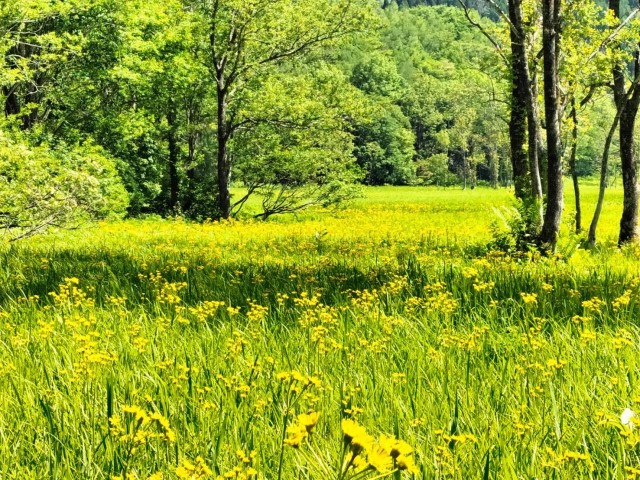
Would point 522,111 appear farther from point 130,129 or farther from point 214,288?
point 130,129

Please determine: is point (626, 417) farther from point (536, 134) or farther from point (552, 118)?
point (536, 134)

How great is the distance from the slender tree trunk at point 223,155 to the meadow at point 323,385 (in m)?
17.4

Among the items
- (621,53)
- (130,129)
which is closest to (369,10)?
(130,129)

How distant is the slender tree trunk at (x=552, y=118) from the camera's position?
7832mm

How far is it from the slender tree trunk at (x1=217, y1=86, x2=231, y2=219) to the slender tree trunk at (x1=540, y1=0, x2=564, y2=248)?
1646 cm

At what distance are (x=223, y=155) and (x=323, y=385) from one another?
70.3 feet

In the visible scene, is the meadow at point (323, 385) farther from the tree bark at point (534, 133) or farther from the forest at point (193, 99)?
the forest at point (193, 99)

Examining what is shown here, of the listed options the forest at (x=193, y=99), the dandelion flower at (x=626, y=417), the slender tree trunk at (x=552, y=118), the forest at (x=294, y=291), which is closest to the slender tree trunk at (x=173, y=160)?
the forest at (x=193, y=99)

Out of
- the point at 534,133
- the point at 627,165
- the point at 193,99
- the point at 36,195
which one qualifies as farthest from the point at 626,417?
the point at 193,99

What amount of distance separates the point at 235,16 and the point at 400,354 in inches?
790

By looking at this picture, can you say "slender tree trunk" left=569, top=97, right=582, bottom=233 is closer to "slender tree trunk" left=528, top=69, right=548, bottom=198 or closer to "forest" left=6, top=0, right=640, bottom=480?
"forest" left=6, top=0, right=640, bottom=480

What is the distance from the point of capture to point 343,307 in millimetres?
4555

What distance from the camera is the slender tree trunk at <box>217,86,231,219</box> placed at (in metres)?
22.8

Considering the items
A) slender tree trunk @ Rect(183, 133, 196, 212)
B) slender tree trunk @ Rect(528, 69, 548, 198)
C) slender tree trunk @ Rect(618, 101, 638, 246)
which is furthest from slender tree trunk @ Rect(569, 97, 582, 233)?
slender tree trunk @ Rect(183, 133, 196, 212)
